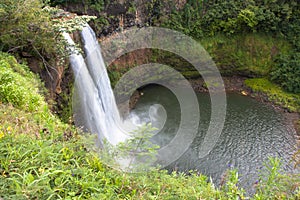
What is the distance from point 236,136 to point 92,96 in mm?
6234

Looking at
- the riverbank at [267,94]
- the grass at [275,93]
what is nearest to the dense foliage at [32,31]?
the riverbank at [267,94]

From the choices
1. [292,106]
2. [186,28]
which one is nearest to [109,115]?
[186,28]

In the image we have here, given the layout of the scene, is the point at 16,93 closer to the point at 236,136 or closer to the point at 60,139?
the point at 60,139

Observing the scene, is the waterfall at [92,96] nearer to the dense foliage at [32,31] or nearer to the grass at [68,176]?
the dense foliage at [32,31]

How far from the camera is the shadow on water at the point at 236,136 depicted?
28.6 ft

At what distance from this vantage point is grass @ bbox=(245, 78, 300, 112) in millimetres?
13173

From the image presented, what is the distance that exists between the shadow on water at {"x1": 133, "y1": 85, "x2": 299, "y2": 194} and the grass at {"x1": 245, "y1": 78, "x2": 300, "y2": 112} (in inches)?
31.7

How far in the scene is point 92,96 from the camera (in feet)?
26.8

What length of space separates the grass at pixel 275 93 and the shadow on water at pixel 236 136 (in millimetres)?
805

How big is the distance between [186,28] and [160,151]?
26.8ft

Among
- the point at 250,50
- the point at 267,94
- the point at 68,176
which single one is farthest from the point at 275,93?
the point at 68,176

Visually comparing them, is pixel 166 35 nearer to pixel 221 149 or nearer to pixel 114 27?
pixel 114 27

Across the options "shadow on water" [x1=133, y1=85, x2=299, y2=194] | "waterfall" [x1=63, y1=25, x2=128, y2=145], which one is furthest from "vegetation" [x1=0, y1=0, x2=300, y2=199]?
"shadow on water" [x1=133, y1=85, x2=299, y2=194]

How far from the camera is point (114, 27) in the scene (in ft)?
40.7
